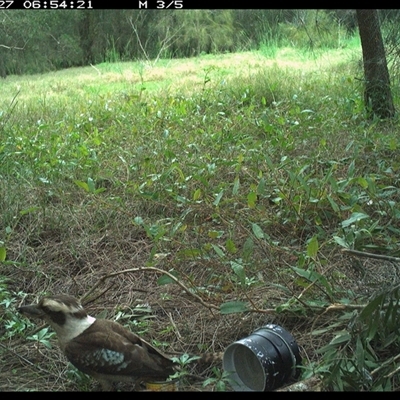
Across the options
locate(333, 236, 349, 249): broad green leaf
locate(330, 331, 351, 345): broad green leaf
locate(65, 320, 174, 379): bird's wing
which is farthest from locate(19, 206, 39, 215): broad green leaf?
locate(330, 331, 351, 345): broad green leaf

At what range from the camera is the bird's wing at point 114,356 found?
6.38 ft

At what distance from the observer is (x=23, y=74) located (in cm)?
698

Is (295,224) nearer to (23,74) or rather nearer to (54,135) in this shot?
(54,135)

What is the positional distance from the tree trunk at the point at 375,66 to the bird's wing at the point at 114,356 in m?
3.05

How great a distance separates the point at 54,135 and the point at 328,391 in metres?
3.18

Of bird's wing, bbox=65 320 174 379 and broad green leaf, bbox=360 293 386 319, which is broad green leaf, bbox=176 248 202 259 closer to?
bird's wing, bbox=65 320 174 379

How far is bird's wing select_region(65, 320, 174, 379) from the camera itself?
1943 mm

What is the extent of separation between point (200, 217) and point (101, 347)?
134 cm

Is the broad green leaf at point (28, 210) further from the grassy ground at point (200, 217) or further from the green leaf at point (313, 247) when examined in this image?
the green leaf at point (313, 247)

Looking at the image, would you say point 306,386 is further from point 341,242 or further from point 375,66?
point 375,66

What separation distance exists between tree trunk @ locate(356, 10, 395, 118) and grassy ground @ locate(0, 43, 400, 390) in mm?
192

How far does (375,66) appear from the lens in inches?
181

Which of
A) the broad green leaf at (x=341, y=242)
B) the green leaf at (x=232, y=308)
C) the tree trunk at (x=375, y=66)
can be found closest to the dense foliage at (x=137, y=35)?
the tree trunk at (x=375, y=66)
